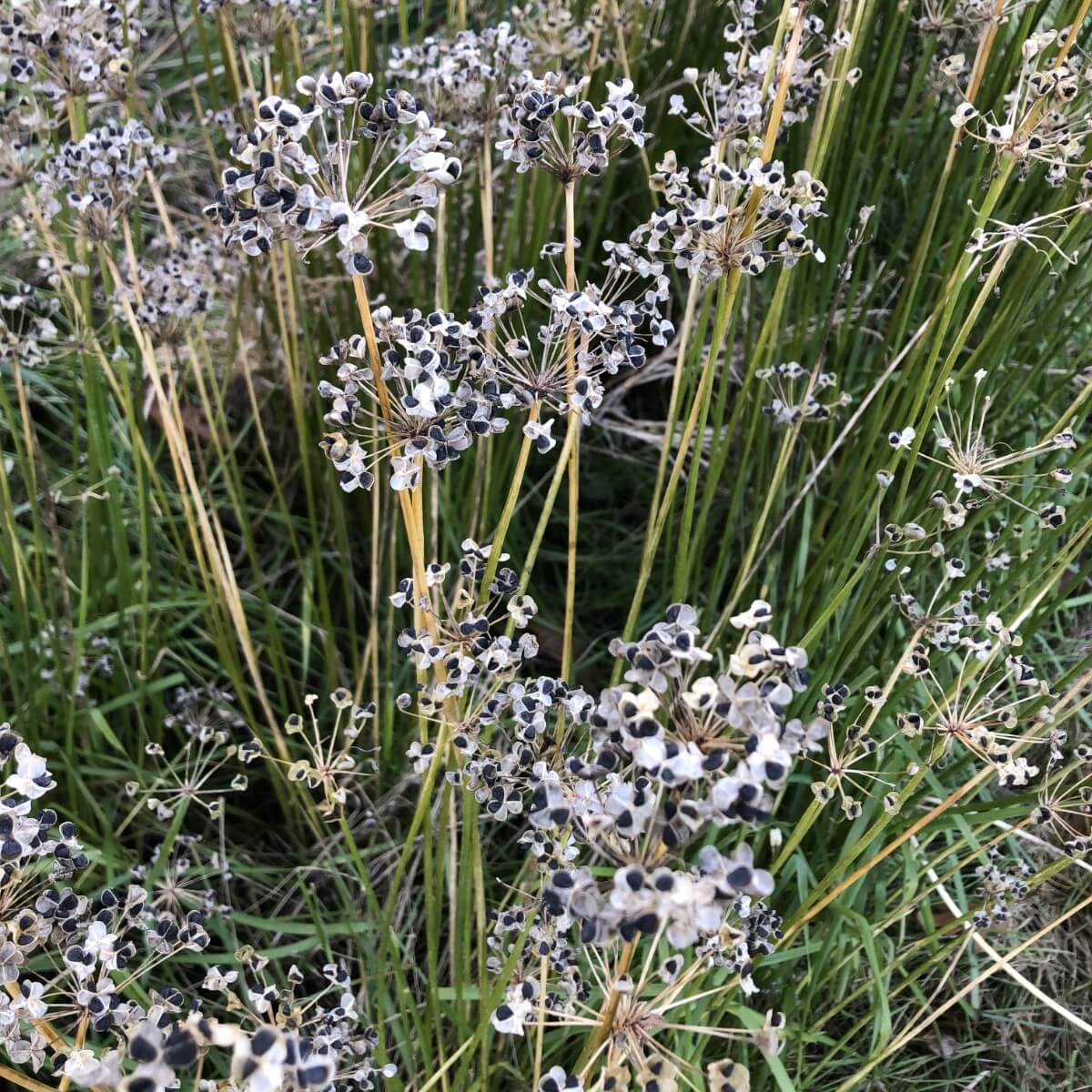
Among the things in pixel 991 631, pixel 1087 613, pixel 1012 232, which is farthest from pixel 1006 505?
pixel 1012 232

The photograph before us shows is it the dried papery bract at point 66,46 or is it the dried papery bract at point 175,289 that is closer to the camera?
the dried papery bract at point 66,46

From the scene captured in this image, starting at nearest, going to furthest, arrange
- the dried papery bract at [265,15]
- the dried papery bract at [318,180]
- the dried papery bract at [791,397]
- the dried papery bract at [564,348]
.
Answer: the dried papery bract at [318,180] → the dried papery bract at [564,348] → the dried papery bract at [791,397] → the dried papery bract at [265,15]

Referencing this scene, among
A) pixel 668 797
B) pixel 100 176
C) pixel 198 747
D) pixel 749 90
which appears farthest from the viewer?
pixel 198 747

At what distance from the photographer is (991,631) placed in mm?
1356

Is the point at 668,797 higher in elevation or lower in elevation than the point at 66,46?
lower

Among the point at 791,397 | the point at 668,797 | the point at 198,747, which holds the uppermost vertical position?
the point at 668,797

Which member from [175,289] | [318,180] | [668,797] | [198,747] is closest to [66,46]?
[175,289]

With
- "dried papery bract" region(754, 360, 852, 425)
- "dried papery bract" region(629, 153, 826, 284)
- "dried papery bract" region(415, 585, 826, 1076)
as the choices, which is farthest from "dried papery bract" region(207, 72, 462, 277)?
"dried papery bract" region(754, 360, 852, 425)

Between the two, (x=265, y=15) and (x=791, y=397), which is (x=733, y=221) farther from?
(x=265, y=15)

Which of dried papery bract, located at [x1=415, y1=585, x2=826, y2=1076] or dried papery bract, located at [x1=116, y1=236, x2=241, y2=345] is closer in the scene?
dried papery bract, located at [x1=415, y1=585, x2=826, y2=1076]

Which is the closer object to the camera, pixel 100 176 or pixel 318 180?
pixel 318 180

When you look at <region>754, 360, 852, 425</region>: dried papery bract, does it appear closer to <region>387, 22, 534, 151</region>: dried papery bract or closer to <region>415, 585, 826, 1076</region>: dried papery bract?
<region>387, 22, 534, 151</region>: dried papery bract

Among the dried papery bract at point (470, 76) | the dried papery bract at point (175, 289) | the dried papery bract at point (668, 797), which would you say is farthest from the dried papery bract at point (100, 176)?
the dried papery bract at point (668, 797)

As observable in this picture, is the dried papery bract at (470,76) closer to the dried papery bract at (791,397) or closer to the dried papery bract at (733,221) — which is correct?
the dried papery bract at (733,221)
